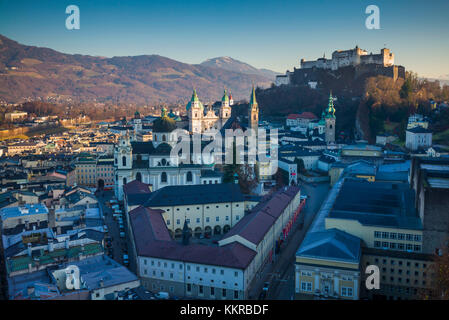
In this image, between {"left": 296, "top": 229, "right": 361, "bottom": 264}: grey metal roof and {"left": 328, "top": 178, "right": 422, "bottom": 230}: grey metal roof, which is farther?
{"left": 328, "top": 178, "right": 422, "bottom": 230}: grey metal roof

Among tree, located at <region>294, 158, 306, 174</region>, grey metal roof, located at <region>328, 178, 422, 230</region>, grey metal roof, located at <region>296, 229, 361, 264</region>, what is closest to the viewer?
grey metal roof, located at <region>296, 229, 361, 264</region>

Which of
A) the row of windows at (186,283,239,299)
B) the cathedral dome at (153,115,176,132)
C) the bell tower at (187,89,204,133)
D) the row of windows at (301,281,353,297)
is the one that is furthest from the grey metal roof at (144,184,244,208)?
the bell tower at (187,89,204,133)

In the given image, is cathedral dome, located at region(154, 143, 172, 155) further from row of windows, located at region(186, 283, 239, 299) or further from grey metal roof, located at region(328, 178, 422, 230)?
row of windows, located at region(186, 283, 239, 299)

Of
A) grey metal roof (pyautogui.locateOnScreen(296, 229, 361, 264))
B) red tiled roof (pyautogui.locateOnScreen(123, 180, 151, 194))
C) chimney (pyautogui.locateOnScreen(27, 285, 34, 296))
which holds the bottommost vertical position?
chimney (pyautogui.locateOnScreen(27, 285, 34, 296))

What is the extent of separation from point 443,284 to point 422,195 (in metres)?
6.44

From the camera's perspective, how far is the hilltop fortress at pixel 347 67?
3017 inches

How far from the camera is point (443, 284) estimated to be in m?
16.5

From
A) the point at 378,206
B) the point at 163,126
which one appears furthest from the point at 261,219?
the point at 163,126

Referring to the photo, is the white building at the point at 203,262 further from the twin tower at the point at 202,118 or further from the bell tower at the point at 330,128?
the bell tower at the point at 330,128

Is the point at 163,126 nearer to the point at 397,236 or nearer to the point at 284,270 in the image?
the point at 284,270

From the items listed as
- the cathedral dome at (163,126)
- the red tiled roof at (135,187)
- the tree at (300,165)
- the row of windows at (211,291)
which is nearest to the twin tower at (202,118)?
the tree at (300,165)

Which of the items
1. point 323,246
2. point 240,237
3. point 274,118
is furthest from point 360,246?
point 274,118

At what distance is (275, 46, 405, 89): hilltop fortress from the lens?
7662 centimetres

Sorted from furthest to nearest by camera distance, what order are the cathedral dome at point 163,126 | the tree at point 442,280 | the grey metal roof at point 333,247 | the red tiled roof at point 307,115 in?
1. the red tiled roof at point 307,115
2. the cathedral dome at point 163,126
3. the grey metal roof at point 333,247
4. the tree at point 442,280
